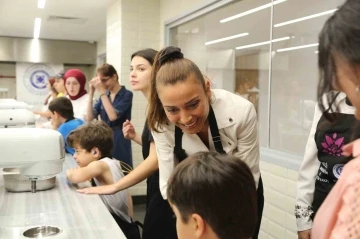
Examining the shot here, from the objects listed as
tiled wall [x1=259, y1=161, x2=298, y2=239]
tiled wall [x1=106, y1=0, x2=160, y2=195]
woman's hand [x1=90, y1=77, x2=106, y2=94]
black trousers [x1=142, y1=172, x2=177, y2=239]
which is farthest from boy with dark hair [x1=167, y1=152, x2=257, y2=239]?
tiled wall [x1=106, y1=0, x2=160, y2=195]

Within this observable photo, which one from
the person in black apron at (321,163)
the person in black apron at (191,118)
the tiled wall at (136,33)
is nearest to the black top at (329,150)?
the person in black apron at (321,163)

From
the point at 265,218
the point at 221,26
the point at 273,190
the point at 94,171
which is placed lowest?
the point at 265,218

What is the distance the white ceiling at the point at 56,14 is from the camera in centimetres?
509

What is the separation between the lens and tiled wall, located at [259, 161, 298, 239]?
232cm

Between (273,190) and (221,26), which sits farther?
(221,26)

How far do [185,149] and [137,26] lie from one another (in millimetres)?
3124

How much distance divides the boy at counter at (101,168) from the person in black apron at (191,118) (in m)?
0.45

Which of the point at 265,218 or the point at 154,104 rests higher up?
the point at 154,104

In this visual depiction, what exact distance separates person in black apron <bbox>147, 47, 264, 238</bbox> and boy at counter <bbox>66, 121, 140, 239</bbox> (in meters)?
0.45

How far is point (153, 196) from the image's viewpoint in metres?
1.77

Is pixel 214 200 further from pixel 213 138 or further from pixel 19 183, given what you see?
pixel 19 183

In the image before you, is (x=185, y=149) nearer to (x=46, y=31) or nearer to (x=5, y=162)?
(x=5, y=162)

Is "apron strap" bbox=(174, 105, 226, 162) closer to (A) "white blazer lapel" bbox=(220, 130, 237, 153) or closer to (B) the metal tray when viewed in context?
(A) "white blazer lapel" bbox=(220, 130, 237, 153)

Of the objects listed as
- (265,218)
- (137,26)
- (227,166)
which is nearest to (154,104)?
(227,166)
